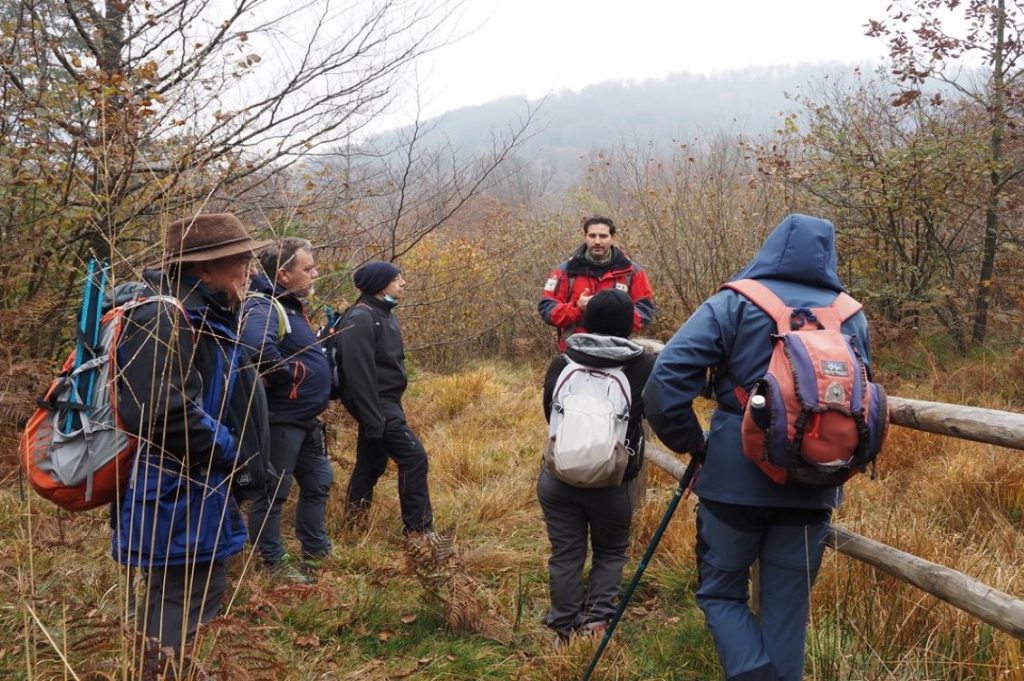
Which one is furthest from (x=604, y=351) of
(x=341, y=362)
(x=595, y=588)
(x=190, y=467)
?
(x=341, y=362)

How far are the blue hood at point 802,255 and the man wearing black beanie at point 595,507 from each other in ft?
2.80

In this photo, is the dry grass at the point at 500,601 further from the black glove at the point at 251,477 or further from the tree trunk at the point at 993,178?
the tree trunk at the point at 993,178

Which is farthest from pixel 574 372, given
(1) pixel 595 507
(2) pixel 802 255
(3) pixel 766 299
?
(2) pixel 802 255

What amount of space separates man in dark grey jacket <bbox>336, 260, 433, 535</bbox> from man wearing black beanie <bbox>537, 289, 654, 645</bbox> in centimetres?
112

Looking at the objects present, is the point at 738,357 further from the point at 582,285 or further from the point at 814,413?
the point at 582,285

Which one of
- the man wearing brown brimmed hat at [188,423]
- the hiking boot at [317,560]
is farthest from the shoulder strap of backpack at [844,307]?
the hiking boot at [317,560]

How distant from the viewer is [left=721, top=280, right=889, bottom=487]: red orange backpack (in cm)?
231

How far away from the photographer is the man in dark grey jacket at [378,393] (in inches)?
181

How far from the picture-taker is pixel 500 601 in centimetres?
406

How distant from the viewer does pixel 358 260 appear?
286 inches

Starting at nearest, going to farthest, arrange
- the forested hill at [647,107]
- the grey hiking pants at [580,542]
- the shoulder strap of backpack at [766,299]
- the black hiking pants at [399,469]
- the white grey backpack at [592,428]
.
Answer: the shoulder strap of backpack at [766,299]
the white grey backpack at [592,428]
the grey hiking pants at [580,542]
the black hiking pants at [399,469]
the forested hill at [647,107]

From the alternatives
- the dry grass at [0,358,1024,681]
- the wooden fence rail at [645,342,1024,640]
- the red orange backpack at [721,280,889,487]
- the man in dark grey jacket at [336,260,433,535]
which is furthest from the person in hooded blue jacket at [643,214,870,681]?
the man in dark grey jacket at [336,260,433,535]

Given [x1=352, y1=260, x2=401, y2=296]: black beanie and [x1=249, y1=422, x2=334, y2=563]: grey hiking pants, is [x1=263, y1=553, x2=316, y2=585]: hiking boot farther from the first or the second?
[x1=352, y1=260, x2=401, y2=296]: black beanie

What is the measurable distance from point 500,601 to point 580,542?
70 cm
